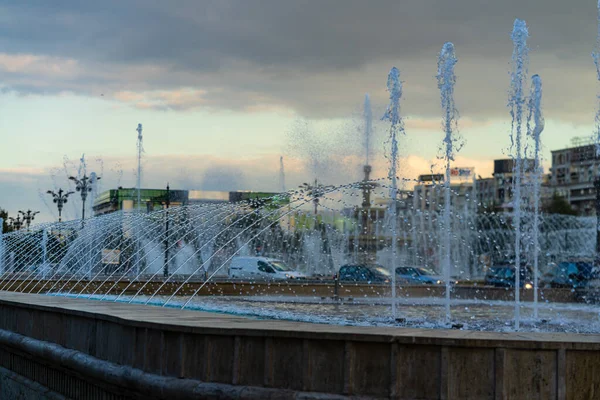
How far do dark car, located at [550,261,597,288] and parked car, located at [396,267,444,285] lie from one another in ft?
12.9

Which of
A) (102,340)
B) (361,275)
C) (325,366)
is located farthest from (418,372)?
(361,275)

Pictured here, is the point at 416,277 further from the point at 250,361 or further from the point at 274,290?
the point at 250,361

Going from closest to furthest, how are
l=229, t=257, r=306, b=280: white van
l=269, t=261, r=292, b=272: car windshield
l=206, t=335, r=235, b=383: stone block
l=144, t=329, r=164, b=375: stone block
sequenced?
l=206, t=335, r=235, b=383: stone block, l=144, t=329, r=164, b=375: stone block, l=229, t=257, r=306, b=280: white van, l=269, t=261, r=292, b=272: car windshield

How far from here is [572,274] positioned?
31.3 metres

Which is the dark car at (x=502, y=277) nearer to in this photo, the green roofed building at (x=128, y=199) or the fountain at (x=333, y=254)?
the fountain at (x=333, y=254)

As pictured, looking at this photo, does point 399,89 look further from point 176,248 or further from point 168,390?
point 176,248

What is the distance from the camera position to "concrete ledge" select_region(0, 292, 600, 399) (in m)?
6.86

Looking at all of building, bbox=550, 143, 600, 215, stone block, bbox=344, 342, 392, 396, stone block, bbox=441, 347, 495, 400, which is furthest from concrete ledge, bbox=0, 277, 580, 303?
building, bbox=550, 143, 600, 215

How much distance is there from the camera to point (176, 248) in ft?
166

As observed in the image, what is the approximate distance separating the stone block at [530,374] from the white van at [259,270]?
1029 inches

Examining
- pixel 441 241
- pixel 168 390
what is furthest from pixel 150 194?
pixel 168 390

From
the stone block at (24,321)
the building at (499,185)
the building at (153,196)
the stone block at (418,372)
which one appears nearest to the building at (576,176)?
the building at (499,185)

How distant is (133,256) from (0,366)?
28499mm

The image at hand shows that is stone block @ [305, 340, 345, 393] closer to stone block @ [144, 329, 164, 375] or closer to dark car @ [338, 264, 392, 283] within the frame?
stone block @ [144, 329, 164, 375]
